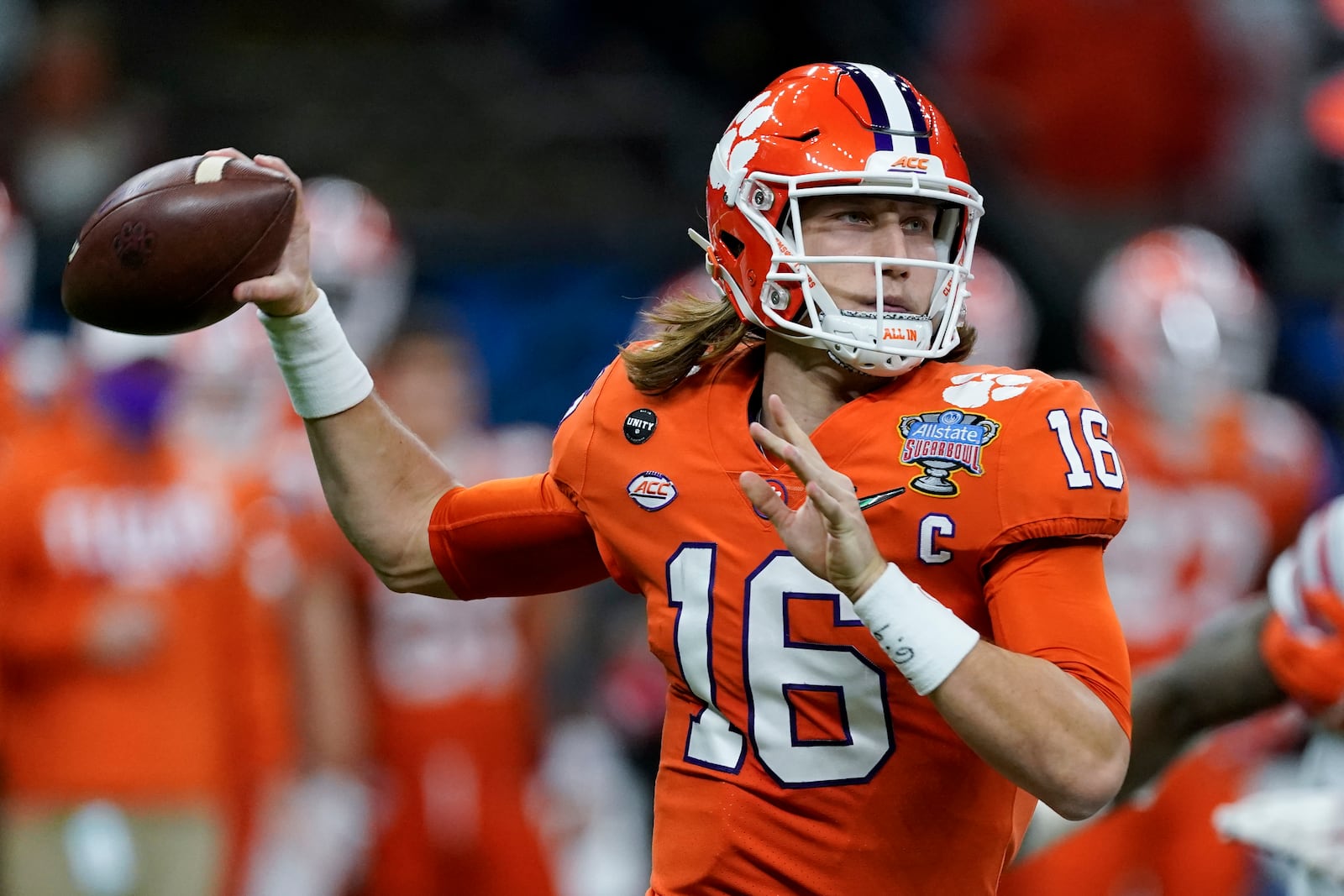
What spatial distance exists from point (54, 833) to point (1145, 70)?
5858 mm

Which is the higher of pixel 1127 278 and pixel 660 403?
pixel 660 403

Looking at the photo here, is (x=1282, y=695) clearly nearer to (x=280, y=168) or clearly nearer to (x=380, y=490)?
(x=380, y=490)

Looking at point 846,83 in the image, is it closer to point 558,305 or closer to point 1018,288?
point 558,305

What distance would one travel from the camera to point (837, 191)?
8.83ft

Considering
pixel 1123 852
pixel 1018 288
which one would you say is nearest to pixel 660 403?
pixel 1123 852

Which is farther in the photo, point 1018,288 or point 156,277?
point 1018,288

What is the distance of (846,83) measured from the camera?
281 centimetres

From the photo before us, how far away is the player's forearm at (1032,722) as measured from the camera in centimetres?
237

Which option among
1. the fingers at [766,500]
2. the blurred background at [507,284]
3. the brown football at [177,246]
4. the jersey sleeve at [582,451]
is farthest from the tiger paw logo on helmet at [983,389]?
the blurred background at [507,284]

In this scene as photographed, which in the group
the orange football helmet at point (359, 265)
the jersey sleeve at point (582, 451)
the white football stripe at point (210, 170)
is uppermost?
the white football stripe at point (210, 170)

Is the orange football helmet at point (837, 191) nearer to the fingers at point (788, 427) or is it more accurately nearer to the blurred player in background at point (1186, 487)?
the fingers at point (788, 427)

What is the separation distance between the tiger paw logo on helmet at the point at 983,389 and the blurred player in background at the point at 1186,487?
12.5 feet

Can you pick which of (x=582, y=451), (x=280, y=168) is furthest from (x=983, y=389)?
(x=280, y=168)

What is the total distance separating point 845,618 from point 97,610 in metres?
3.61
